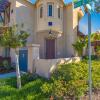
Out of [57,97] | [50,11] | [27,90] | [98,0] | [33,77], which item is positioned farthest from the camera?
[50,11]

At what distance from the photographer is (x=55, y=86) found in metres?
12.8

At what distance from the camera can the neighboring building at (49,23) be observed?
2391cm

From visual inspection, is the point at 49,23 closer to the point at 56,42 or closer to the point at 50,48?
the point at 56,42

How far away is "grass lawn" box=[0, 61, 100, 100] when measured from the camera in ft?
40.5

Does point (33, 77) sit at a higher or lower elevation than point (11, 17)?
lower

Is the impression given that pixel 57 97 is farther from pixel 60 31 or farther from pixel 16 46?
pixel 60 31

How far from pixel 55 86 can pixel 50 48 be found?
12.2 metres

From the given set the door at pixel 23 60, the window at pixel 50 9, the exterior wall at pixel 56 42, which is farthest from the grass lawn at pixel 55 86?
the window at pixel 50 9

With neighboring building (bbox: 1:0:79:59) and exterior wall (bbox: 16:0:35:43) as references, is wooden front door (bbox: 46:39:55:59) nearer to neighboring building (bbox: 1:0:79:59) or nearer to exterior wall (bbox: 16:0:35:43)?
neighboring building (bbox: 1:0:79:59)

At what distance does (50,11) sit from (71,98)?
13.4 metres

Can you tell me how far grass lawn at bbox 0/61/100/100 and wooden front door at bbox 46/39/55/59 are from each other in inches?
361

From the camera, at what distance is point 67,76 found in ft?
45.6

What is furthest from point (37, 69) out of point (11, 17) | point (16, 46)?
point (11, 17)

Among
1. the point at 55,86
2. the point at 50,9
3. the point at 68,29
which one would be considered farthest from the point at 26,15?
the point at 55,86
